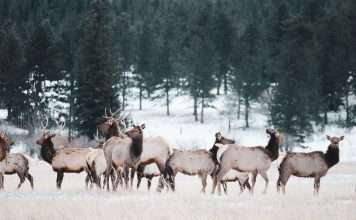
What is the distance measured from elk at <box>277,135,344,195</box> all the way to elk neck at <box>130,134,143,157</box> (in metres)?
4.19

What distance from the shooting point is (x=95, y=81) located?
43438mm

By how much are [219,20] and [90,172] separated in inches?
2425

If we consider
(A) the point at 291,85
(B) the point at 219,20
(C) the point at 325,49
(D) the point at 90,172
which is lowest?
(D) the point at 90,172

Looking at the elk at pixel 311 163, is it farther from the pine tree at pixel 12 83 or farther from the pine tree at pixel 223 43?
the pine tree at pixel 223 43

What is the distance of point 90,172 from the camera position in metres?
15.9

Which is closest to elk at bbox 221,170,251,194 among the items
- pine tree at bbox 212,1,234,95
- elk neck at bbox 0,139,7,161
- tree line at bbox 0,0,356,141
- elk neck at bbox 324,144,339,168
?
elk neck at bbox 324,144,339,168

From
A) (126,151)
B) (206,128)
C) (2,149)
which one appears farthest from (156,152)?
(206,128)

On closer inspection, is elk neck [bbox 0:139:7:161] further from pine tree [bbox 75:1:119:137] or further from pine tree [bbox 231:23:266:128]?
pine tree [bbox 231:23:266:128]

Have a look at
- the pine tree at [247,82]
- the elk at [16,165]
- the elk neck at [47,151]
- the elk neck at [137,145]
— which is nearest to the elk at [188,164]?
the elk neck at [137,145]

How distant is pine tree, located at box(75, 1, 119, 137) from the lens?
4103 centimetres

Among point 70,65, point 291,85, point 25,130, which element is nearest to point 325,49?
point 291,85

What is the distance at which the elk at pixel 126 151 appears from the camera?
1379cm

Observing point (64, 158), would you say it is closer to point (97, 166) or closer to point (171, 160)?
point (97, 166)

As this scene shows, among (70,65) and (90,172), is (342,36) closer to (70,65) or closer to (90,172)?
(70,65)
